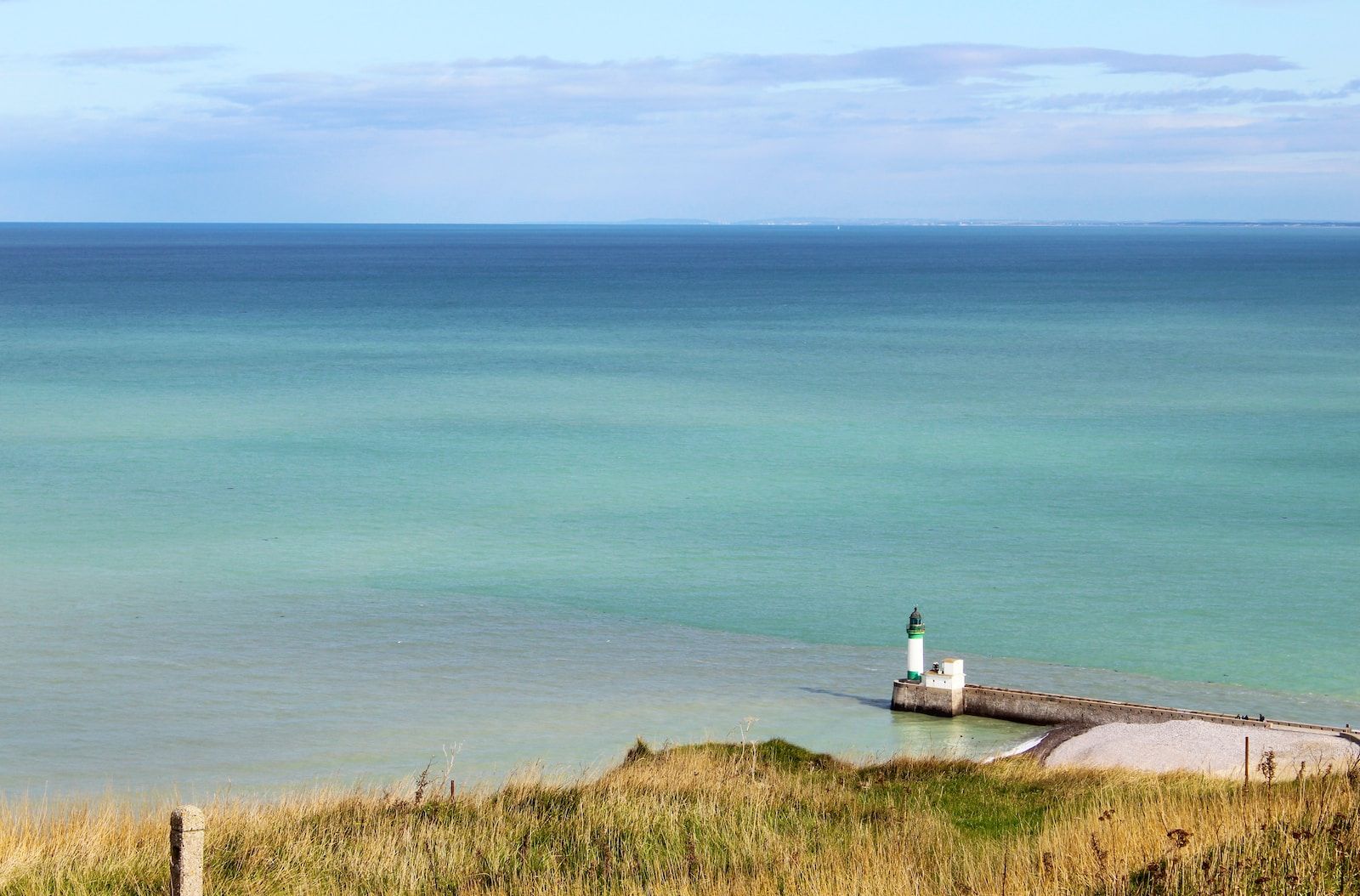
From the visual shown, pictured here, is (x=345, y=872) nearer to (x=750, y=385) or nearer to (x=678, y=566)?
(x=678, y=566)

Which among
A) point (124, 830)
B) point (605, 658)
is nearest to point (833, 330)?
point (605, 658)

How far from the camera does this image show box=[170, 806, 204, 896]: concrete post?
7113 mm

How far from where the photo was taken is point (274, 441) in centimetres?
3838

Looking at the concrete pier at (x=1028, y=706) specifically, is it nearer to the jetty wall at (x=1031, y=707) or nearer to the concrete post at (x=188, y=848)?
the jetty wall at (x=1031, y=707)

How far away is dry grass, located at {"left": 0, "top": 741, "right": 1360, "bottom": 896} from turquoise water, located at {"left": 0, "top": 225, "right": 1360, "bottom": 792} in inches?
184

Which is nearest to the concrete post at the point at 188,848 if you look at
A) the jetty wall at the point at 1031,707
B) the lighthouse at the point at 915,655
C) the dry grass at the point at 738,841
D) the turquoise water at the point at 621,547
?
the dry grass at the point at 738,841

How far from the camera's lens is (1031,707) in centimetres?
1747

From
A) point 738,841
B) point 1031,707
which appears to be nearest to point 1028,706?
point 1031,707

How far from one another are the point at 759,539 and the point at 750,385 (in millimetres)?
24476

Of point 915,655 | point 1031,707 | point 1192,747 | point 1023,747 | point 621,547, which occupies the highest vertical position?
point 621,547

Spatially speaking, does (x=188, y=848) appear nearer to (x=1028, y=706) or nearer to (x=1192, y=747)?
(x=1192, y=747)

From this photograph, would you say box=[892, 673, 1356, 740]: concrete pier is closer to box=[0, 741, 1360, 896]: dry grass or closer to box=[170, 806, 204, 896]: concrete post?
box=[0, 741, 1360, 896]: dry grass

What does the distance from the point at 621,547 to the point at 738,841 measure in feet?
54.2

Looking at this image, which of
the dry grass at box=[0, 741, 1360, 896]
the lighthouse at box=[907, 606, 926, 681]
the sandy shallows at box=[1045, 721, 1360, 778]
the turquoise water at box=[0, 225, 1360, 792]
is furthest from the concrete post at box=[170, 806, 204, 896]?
the lighthouse at box=[907, 606, 926, 681]
